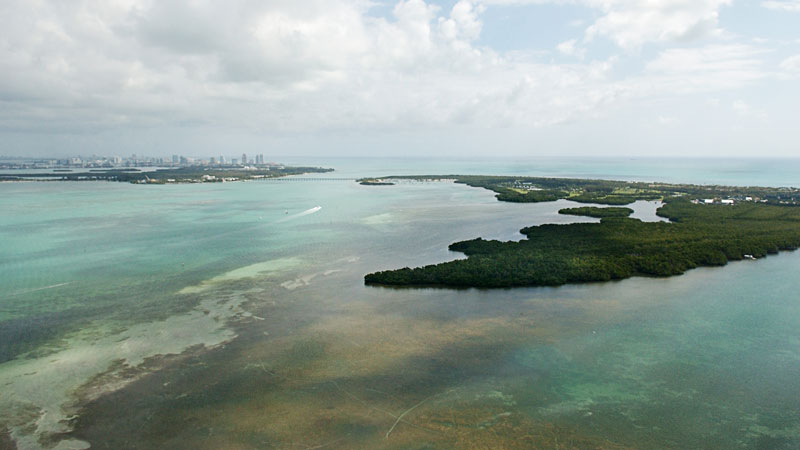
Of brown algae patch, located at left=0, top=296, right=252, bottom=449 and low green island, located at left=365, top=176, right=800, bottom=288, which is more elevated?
low green island, located at left=365, top=176, right=800, bottom=288

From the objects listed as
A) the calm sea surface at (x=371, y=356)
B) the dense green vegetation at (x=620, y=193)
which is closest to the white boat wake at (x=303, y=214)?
the calm sea surface at (x=371, y=356)

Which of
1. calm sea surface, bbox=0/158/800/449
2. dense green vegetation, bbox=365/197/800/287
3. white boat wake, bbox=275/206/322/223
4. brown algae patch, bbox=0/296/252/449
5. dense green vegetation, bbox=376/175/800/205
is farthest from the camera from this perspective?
dense green vegetation, bbox=376/175/800/205

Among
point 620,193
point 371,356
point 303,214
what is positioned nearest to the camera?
point 371,356

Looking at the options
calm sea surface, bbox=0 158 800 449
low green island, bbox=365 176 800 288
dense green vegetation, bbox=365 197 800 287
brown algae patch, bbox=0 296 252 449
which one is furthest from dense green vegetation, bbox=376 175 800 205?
brown algae patch, bbox=0 296 252 449

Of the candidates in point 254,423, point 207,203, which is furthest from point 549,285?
point 207,203

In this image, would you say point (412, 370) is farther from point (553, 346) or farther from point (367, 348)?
point (553, 346)

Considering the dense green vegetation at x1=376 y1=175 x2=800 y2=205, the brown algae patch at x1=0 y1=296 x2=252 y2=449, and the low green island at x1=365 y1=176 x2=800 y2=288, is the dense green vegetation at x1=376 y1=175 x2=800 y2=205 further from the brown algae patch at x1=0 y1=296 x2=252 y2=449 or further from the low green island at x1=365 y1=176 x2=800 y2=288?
the brown algae patch at x1=0 y1=296 x2=252 y2=449

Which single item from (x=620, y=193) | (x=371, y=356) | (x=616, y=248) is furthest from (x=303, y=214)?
(x=620, y=193)

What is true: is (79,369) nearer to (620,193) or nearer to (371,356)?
(371,356)
